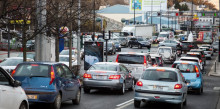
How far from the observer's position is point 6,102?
33.0 feet

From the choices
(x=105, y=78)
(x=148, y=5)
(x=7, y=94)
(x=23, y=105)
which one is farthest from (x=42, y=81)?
(x=148, y=5)

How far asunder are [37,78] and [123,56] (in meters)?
11.8

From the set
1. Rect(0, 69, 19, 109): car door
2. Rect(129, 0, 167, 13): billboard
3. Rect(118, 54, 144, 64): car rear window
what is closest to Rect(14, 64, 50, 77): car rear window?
Rect(0, 69, 19, 109): car door

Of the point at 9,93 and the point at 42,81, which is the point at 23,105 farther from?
the point at 42,81

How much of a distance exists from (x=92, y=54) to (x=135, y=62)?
492 cm

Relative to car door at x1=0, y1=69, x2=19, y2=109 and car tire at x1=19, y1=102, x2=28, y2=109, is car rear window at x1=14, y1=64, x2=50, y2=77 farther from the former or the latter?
car door at x1=0, y1=69, x2=19, y2=109

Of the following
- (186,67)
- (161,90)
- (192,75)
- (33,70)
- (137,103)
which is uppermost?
(33,70)

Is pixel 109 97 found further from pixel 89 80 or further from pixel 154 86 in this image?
pixel 154 86

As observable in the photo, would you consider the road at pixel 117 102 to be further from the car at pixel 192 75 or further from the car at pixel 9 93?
the car at pixel 9 93

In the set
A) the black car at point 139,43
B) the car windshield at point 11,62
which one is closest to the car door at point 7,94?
the car windshield at point 11,62

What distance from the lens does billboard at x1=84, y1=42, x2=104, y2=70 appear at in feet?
95.6

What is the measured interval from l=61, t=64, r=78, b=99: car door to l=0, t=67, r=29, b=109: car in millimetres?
3905

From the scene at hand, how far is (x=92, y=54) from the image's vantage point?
29266 mm

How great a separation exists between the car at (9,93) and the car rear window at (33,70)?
2.74 metres
